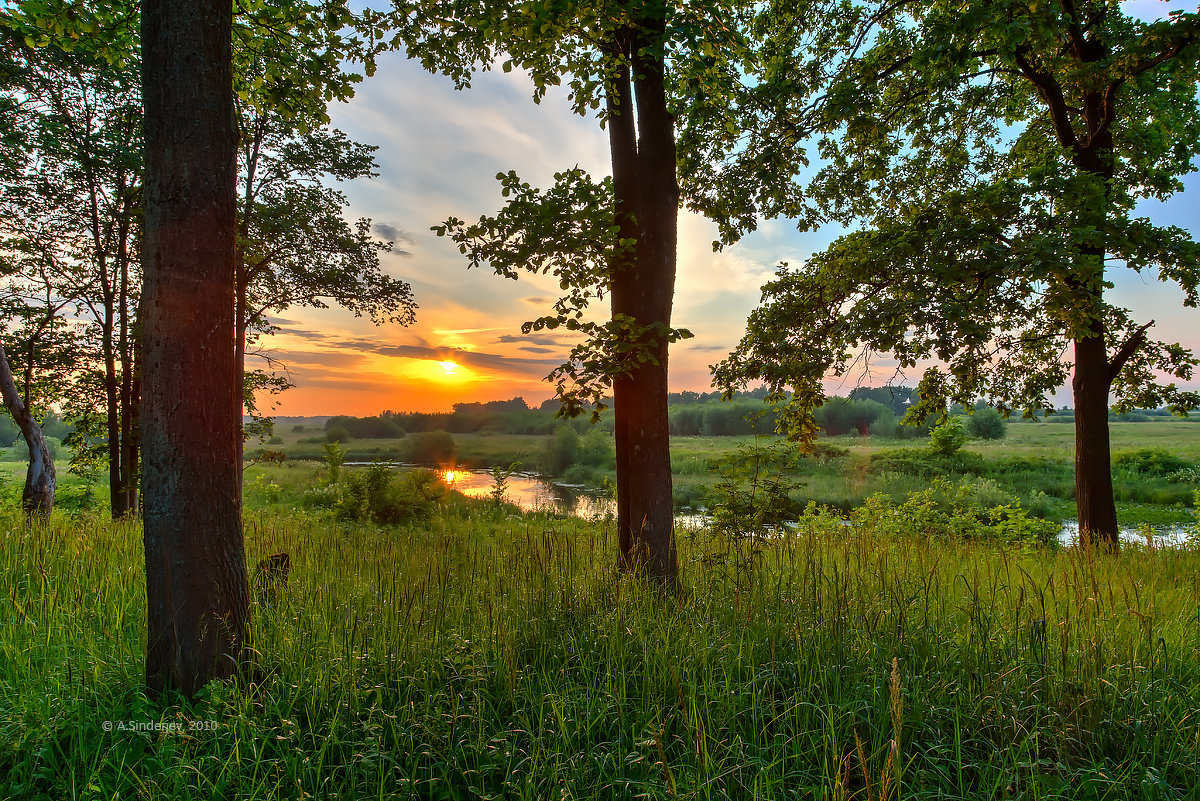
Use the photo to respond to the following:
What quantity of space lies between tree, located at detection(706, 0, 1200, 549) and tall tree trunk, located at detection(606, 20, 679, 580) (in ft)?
5.45

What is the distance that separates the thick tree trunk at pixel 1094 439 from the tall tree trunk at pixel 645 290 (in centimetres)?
805

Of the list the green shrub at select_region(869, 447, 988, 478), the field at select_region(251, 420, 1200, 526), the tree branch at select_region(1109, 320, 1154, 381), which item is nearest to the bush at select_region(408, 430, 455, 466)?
the field at select_region(251, 420, 1200, 526)

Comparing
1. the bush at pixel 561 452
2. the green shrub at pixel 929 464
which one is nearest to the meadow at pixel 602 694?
the green shrub at pixel 929 464

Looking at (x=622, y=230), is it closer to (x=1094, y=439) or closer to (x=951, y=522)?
(x=1094, y=439)

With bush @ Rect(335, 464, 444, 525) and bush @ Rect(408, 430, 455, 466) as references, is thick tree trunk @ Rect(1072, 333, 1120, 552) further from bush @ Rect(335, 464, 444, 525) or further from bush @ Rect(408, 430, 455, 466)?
bush @ Rect(408, 430, 455, 466)

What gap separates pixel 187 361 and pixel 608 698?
9.93ft

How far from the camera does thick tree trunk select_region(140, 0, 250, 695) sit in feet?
9.37

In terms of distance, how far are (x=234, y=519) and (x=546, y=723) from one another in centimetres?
222

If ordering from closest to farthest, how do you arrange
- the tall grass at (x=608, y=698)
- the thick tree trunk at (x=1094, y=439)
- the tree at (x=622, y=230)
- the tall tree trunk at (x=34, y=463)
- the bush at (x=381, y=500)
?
the tall grass at (x=608, y=698)
the tree at (x=622, y=230)
the tall tree trunk at (x=34, y=463)
the thick tree trunk at (x=1094, y=439)
the bush at (x=381, y=500)

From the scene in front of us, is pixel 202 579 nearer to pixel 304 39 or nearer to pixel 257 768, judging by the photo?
pixel 257 768

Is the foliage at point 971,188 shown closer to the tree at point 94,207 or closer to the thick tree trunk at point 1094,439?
the thick tree trunk at point 1094,439

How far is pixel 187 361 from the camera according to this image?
Answer: 2869 millimetres

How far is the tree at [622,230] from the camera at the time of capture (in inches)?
178

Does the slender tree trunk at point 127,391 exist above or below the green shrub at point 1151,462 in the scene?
above
